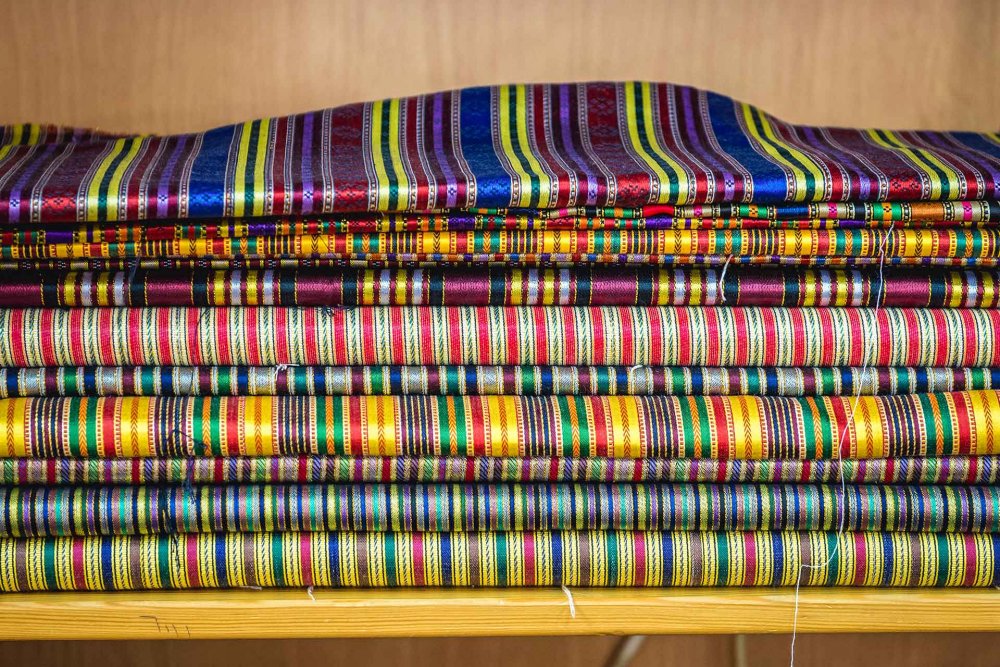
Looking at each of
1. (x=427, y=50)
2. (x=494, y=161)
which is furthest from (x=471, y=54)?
(x=494, y=161)

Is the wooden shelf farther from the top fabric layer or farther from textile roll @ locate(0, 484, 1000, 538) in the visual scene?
the top fabric layer

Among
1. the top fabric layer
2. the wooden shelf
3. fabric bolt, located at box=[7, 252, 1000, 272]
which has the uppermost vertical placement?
the top fabric layer

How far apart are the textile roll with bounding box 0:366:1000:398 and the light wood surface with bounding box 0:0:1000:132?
0.96 feet

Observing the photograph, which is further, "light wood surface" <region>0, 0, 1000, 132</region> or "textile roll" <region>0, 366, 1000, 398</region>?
"light wood surface" <region>0, 0, 1000, 132</region>

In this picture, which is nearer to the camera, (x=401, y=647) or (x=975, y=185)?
(x=975, y=185)

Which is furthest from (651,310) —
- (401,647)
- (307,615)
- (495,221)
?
(401,647)

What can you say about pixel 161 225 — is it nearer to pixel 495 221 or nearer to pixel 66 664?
pixel 495 221

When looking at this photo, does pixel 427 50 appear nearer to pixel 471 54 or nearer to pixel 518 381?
pixel 471 54

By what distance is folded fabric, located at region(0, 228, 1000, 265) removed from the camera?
1.60 ft

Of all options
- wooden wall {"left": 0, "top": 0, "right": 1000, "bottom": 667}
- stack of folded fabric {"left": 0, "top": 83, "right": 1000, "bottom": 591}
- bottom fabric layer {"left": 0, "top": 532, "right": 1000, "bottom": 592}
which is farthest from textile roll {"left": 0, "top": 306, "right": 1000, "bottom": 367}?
wooden wall {"left": 0, "top": 0, "right": 1000, "bottom": 667}

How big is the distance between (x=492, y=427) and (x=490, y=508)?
2.0 inches

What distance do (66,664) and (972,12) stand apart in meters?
1.02

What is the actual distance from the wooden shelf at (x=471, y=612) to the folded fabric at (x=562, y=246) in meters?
0.20

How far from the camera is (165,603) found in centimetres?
50
